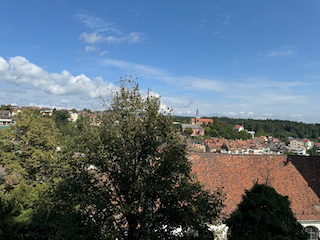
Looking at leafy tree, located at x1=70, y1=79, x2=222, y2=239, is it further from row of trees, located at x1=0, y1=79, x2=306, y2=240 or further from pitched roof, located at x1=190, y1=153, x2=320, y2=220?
pitched roof, located at x1=190, y1=153, x2=320, y2=220

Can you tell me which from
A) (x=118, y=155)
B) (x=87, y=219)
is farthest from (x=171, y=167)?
(x=87, y=219)

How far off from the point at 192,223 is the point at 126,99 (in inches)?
212

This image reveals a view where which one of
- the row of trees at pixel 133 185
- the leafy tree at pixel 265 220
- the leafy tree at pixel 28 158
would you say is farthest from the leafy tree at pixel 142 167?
the leafy tree at pixel 28 158

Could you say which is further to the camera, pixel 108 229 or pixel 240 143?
pixel 240 143

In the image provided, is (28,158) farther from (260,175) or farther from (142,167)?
(260,175)

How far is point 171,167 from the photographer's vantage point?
7.46m

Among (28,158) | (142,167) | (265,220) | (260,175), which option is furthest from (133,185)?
(28,158)

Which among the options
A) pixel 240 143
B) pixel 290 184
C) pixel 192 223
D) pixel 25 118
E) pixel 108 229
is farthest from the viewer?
pixel 240 143

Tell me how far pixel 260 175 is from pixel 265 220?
358 inches

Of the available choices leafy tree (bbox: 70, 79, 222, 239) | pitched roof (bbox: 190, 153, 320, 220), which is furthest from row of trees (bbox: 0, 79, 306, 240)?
pitched roof (bbox: 190, 153, 320, 220)

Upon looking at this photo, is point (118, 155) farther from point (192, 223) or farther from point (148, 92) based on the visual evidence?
point (192, 223)

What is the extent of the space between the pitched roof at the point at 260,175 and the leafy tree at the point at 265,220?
21.4 feet

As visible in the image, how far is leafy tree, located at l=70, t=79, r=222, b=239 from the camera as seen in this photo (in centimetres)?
732

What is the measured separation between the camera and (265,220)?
24.1ft
